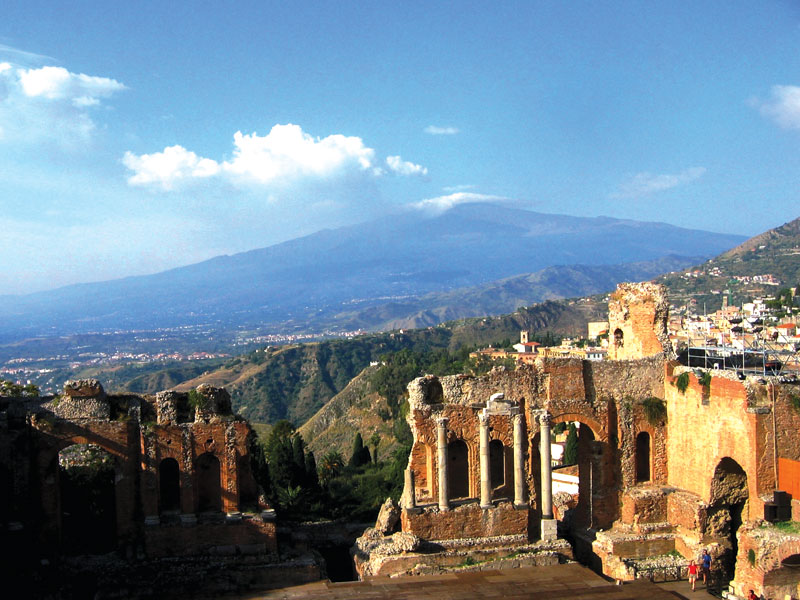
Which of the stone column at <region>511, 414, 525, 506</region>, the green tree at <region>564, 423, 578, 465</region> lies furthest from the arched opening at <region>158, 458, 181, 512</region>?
the green tree at <region>564, 423, 578, 465</region>

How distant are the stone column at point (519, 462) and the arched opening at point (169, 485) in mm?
10916

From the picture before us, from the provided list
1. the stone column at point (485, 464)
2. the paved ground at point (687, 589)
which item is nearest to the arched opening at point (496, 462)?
the stone column at point (485, 464)

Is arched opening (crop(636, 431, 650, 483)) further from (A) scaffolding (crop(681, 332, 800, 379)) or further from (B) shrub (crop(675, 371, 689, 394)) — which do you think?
(A) scaffolding (crop(681, 332, 800, 379))

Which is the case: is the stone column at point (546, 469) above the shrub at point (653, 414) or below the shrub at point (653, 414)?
below

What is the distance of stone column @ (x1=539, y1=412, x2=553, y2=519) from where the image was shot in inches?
991

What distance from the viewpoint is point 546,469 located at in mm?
25234

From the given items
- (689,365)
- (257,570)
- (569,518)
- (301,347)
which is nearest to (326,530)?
(257,570)

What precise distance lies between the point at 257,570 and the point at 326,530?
6.54m

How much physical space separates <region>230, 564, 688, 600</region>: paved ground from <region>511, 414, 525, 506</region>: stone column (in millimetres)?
2688

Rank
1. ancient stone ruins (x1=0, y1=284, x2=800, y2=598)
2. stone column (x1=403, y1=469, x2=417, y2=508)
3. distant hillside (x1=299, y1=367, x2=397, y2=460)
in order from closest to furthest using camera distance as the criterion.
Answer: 1. ancient stone ruins (x1=0, y1=284, x2=800, y2=598)
2. stone column (x1=403, y1=469, x2=417, y2=508)
3. distant hillside (x1=299, y1=367, x2=397, y2=460)

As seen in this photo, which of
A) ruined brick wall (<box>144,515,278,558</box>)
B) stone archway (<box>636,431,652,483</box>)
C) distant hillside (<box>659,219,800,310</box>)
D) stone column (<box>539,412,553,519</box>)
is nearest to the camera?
ruined brick wall (<box>144,515,278,558</box>)

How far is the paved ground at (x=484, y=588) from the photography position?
68.8 ft

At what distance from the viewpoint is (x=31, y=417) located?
918 inches

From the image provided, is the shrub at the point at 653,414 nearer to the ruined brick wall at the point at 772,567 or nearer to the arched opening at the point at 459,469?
the ruined brick wall at the point at 772,567
